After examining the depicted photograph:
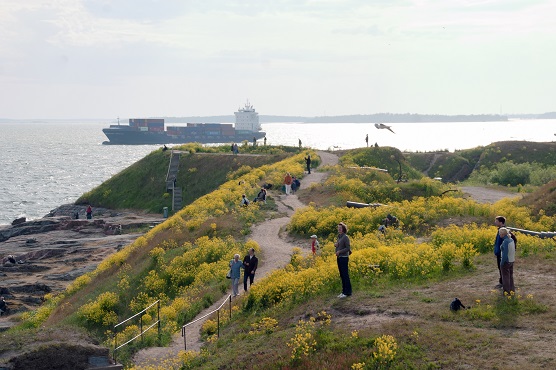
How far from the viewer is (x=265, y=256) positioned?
86.7 feet

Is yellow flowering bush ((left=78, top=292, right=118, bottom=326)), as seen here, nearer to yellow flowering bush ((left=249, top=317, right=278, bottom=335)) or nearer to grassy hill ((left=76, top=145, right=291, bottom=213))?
yellow flowering bush ((left=249, top=317, right=278, bottom=335))

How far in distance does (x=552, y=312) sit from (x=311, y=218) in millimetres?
16365

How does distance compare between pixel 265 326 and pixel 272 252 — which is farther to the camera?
pixel 272 252

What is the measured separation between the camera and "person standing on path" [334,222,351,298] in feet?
56.4

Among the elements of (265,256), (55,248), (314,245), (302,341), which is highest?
(314,245)

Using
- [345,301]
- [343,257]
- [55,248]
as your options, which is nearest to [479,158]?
[55,248]

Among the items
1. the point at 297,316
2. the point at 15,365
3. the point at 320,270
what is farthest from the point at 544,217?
the point at 15,365

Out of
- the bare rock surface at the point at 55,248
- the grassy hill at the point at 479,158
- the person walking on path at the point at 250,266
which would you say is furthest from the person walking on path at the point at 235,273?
the grassy hill at the point at 479,158

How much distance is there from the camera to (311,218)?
30266mm

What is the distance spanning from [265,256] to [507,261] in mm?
12280

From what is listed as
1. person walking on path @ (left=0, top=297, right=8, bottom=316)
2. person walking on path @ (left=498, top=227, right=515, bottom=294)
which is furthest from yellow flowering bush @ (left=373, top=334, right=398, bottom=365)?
person walking on path @ (left=0, top=297, right=8, bottom=316)

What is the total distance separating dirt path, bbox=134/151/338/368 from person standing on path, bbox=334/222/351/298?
4442mm

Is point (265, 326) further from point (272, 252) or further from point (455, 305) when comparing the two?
point (272, 252)

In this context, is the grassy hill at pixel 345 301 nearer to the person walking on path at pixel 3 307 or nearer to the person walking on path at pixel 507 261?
the person walking on path at pixel 507 261
